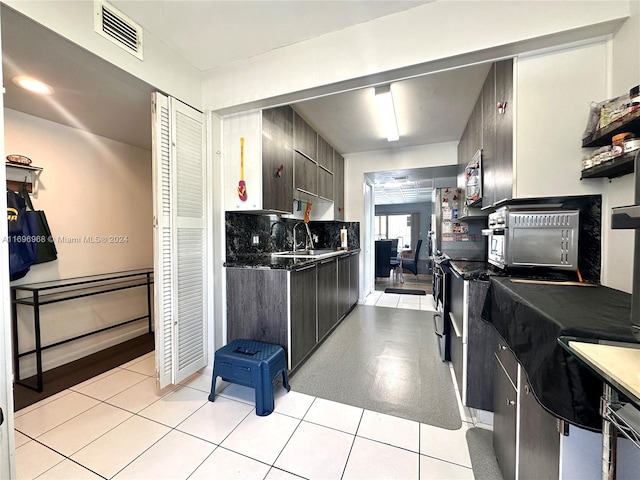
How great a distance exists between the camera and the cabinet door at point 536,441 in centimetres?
81

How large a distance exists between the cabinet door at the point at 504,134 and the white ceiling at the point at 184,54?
0.44 metres

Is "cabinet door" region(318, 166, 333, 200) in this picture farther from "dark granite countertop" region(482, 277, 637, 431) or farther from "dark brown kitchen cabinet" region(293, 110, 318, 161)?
"dark granite countertop" region(482, 277, 637, 431)

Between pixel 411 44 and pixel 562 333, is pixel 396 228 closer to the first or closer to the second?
pixel 411 44

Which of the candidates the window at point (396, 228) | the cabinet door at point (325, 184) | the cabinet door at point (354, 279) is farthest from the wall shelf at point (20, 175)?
the window at point (396, 228)

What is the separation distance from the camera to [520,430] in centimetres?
104

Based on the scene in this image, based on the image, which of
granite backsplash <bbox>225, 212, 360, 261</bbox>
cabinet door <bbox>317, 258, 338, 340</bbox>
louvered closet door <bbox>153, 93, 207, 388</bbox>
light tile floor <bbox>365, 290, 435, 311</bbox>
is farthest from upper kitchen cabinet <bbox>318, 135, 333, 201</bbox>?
light tile floor <bbox>365, 290, 435, 311</bbox>

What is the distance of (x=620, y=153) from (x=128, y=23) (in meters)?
2.69

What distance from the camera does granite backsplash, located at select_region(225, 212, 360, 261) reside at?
2.45 m

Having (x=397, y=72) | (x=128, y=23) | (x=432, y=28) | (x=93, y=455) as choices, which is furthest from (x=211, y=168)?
(x=93, y=455)

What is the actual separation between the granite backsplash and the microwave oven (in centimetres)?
214

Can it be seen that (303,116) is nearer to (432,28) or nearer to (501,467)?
(432,28)

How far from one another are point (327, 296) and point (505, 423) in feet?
6.07

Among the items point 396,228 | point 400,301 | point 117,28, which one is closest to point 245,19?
point 117,28

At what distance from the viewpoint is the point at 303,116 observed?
3.00 meters
